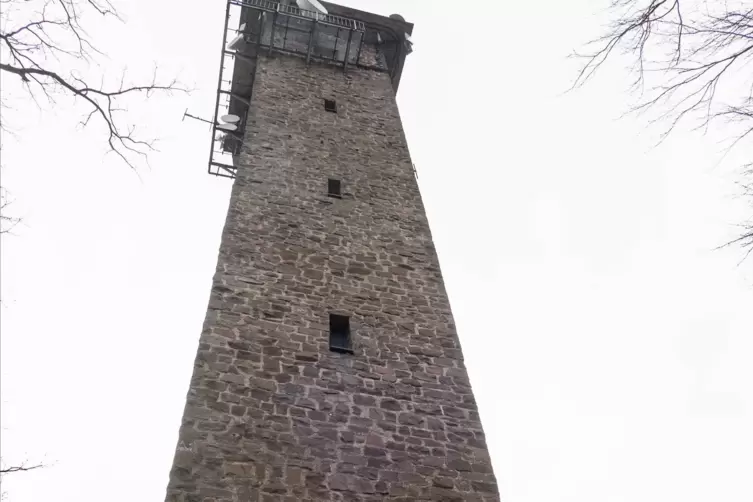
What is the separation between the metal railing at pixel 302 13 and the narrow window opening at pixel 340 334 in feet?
25.2

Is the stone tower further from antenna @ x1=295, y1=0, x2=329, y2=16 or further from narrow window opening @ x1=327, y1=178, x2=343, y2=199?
antenna @ x1=295, y1=0, x2=329, y2=16

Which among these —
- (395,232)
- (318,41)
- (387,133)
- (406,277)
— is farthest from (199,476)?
(318,41)

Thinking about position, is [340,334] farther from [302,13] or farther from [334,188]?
[302,13]

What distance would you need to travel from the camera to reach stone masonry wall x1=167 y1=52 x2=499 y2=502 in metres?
5.07

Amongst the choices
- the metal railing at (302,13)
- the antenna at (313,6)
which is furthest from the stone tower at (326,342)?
the antenna at (313,6)

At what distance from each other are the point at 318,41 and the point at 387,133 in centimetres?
346

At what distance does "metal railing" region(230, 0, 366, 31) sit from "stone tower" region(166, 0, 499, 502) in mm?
2636

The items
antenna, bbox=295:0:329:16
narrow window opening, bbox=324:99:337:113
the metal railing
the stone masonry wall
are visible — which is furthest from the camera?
antenna, bbox=295:0:329:16

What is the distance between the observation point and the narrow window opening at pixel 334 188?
861 centimetres

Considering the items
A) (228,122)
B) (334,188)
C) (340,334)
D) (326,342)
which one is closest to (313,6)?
(228,122)

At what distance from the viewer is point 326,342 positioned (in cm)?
629

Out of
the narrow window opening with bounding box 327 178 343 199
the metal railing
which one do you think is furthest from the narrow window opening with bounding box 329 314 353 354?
the metal railing

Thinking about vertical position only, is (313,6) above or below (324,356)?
above

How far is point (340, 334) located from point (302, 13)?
30.8 ft
